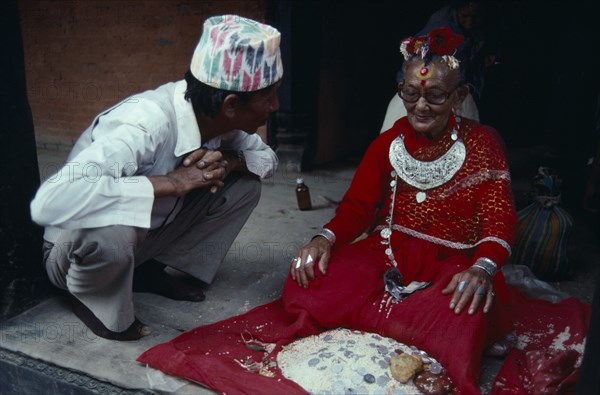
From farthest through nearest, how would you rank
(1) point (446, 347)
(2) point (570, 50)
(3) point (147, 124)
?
(2) point (570, 50) < (3) point (147, 124) < (1) point (446, 347)

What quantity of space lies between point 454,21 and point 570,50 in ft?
5.29

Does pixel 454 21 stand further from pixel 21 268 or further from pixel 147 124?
pixel 21 268

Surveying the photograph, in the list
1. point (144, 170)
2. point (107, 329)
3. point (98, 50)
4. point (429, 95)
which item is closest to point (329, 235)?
point (429, 95)

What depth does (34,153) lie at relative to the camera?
251 centimetres

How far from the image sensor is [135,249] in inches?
90.4

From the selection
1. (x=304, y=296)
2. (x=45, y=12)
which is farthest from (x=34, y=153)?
(x=45, y=12)

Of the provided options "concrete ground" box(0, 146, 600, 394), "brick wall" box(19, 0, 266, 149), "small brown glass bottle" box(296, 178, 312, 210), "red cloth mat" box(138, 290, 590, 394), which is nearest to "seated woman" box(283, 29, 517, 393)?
"red cloth mat" box(138, 290, 590, 394)

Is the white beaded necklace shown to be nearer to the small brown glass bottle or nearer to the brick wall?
the small brown glass bottle

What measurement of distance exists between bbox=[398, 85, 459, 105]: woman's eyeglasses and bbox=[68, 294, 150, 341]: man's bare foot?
157 cm

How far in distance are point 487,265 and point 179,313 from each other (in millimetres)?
1480

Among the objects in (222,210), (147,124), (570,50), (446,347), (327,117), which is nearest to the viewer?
(446,347)

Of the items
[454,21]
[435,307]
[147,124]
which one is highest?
[454,21]

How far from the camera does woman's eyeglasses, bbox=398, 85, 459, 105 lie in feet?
7.34

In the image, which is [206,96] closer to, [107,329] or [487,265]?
[107,329]
